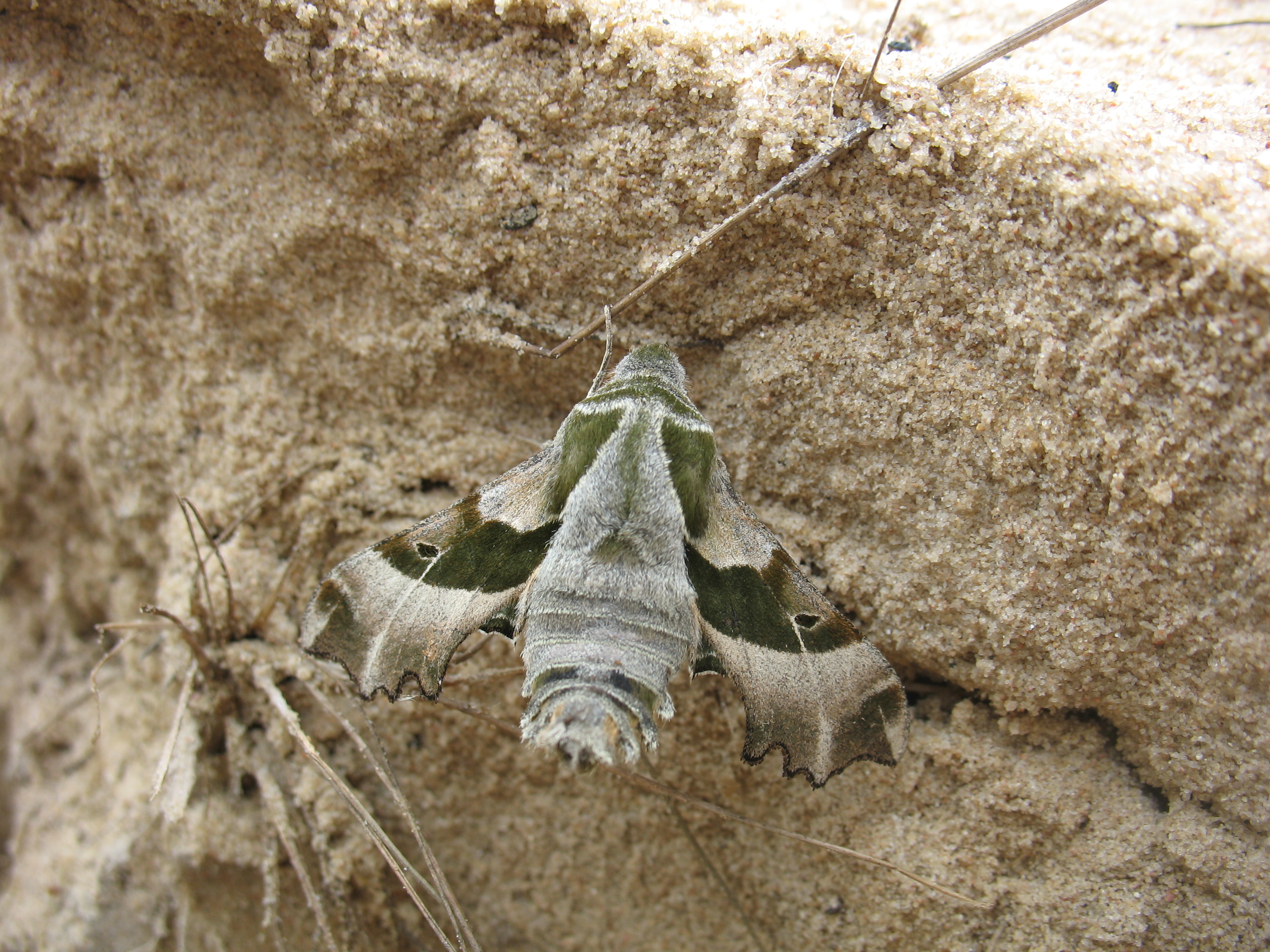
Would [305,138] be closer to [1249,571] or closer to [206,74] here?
[206,74]

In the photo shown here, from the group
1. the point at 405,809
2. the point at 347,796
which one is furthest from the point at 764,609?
the point at 347,796

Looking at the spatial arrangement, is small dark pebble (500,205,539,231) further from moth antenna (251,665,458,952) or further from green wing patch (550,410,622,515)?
moth antenna (251,665,458,952)

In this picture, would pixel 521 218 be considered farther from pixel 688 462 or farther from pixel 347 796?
pixel 347 796

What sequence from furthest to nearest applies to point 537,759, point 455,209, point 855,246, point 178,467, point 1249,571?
point 178,467
point 537,759
point 455,209
point 855,246
point 1249,571

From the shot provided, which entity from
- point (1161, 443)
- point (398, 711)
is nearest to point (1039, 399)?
point (1161, 443)

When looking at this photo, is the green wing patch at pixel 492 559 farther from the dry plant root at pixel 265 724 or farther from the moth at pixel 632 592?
the dry plant root at pixel 265 724

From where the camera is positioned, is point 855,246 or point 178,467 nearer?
point 855,246
